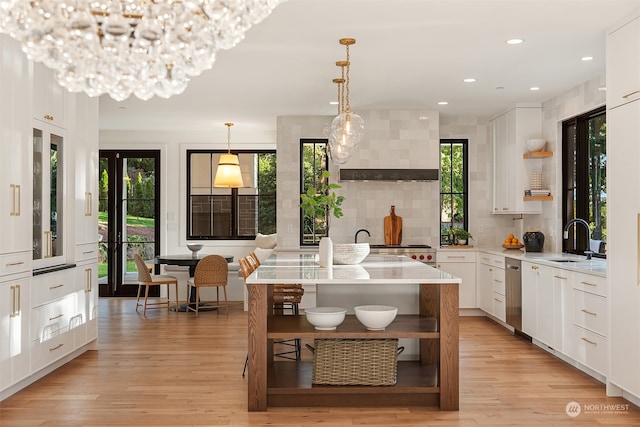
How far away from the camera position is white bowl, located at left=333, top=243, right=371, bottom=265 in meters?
4.89

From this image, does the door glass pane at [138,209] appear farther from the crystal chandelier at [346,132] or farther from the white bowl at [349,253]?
the white bowl at [349,253]

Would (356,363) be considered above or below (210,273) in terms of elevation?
below

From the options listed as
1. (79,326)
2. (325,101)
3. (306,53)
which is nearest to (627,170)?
(306,53)

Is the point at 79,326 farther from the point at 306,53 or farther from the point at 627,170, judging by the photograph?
the point at 627,170

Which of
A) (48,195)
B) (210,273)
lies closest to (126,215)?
(210,273)

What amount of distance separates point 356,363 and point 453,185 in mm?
5006

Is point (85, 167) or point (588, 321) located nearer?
point (588, 321)

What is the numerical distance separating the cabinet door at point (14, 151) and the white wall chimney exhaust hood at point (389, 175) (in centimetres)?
410

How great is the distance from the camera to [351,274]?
13.6 feet

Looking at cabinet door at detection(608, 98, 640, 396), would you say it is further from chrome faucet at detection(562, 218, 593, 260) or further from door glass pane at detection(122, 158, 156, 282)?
door glass pane at detection(122, 158, 156, 282)

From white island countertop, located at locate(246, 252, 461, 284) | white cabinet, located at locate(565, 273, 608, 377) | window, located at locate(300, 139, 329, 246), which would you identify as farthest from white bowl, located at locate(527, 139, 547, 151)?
white island countertop, located at locate(246, 252, 461, 284)

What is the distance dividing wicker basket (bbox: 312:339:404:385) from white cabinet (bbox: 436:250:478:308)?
3.87 meters

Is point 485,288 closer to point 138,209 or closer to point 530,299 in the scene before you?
point 530,299

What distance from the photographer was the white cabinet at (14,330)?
412 centimetres
